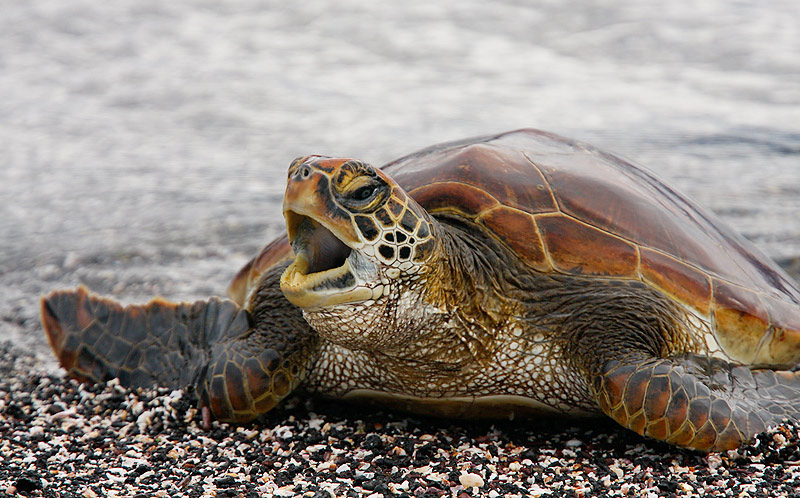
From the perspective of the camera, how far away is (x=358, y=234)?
98.5 inches

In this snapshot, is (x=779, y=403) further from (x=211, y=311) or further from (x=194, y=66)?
(x=194, y=66)

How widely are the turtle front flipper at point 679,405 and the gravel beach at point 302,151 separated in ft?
0.29

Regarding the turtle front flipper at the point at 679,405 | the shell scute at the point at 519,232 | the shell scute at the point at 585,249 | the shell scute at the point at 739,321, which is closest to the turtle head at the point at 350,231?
the shell scute at the point at 519,232

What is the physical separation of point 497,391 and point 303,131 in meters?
7.26

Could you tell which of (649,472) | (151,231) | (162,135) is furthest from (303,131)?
(649,472)

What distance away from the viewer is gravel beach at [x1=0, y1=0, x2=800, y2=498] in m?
2.79

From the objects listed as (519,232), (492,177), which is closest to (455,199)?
(492,177)

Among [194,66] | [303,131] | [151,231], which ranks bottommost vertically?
[151,231]

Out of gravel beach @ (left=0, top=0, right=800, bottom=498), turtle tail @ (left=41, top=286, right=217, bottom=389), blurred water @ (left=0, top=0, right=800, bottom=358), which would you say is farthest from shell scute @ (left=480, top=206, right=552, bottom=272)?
blurred water @ (left=0, top=0, right=800, bottom=358)

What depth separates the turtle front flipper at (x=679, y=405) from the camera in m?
2.78

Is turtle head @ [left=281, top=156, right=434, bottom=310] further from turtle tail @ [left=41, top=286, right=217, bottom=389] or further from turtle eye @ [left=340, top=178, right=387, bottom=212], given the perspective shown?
turtle tail @ [left=41, top=286, right=217, bottom=389]

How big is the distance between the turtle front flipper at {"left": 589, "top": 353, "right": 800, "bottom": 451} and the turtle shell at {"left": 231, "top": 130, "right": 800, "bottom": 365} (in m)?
0.40

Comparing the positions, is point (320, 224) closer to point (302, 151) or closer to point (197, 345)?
point (197, 345)

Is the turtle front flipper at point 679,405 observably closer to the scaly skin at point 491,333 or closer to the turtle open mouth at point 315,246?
the scaly skin at point 491,333
